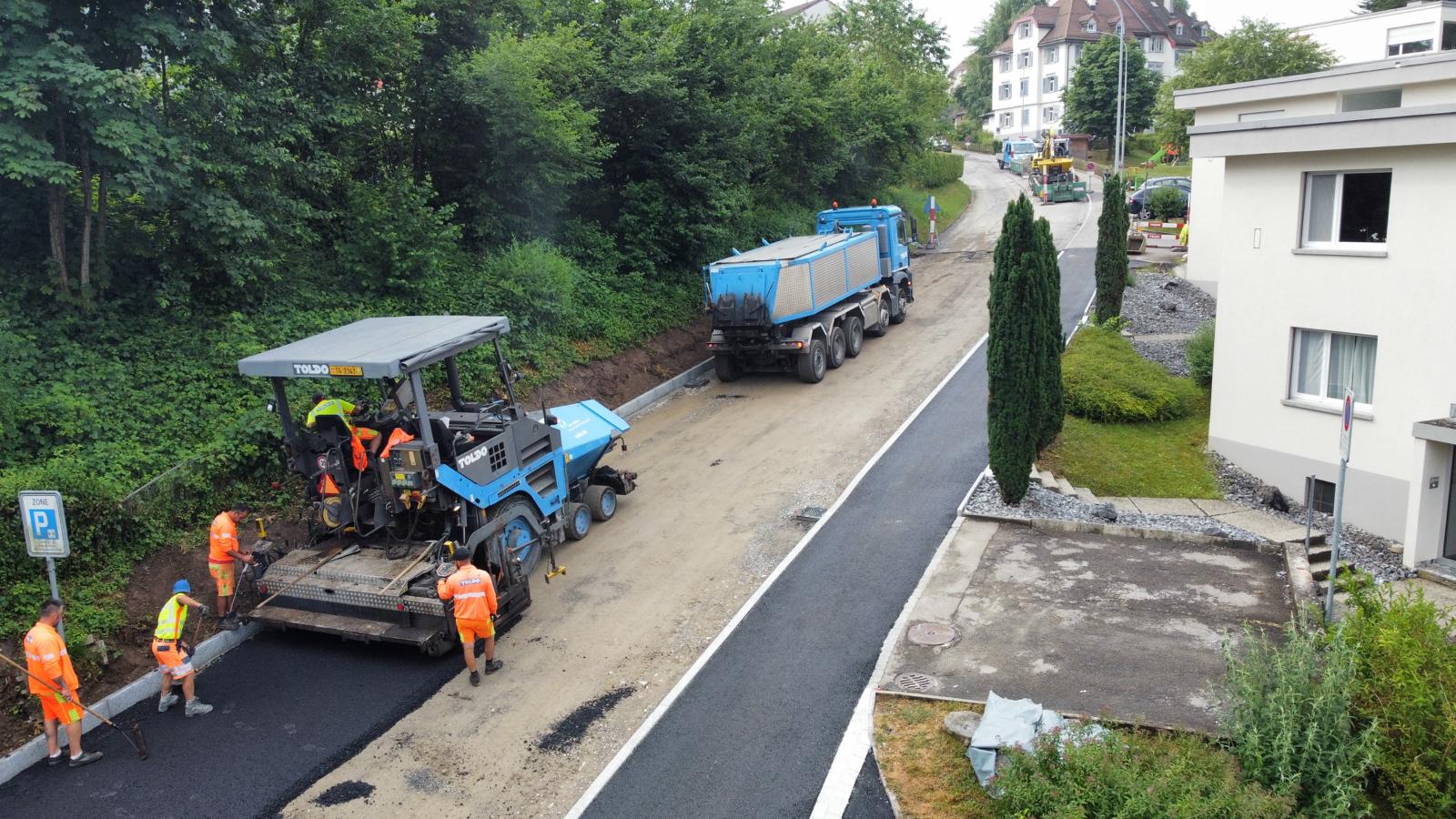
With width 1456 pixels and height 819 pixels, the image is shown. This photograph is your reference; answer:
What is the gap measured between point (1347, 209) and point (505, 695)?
1422 cm

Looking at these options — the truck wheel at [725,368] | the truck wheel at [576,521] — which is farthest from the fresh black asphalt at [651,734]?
the truck wheel at [725,368]

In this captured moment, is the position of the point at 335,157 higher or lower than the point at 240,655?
higher

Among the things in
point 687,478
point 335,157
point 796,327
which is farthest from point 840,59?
point 687,478

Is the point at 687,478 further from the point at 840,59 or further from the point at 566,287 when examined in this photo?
the point at 840,59

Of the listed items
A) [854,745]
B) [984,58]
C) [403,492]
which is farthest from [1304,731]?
[984,58]

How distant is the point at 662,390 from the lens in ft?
70.5

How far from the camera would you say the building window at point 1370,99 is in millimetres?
20969

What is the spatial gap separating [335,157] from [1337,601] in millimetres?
18589

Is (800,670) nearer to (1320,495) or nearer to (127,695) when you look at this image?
(127,695)

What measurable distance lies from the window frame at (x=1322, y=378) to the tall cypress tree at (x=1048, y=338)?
12.4 feet

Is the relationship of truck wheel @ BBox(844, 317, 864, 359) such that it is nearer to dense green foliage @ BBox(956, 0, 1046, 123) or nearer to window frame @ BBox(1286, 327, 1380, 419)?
window frame @ BBox(1286, 327, 1380, 419)

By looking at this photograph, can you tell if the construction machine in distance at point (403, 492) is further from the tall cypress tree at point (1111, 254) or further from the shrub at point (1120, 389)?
the tall cypress tree at point (1111, 254)

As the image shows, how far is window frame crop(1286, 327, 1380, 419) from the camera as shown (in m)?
15.1

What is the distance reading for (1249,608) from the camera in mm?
11000
